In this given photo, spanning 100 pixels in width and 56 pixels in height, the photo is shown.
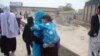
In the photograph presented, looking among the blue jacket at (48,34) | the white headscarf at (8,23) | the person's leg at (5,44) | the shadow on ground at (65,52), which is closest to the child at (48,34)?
the blue jacket at (48,34)

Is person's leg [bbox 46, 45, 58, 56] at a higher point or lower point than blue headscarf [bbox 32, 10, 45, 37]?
lower

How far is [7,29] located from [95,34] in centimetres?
317

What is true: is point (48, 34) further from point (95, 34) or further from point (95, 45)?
point (95, 45)

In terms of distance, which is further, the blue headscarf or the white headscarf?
the white headscarf

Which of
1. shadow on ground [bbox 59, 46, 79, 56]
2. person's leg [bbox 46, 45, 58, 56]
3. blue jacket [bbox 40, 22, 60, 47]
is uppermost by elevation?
blue jacket [bbox 40, 22, 60, 47]

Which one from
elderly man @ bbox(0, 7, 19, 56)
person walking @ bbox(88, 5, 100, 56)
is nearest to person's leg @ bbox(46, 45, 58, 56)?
person walking @ bbox(88, 5, 100, 56)

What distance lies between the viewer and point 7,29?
8.44 meters

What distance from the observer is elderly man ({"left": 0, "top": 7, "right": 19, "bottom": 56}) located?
836 centimetres

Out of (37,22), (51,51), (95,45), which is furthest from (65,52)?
(37,22)

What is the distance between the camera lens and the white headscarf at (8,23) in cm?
834

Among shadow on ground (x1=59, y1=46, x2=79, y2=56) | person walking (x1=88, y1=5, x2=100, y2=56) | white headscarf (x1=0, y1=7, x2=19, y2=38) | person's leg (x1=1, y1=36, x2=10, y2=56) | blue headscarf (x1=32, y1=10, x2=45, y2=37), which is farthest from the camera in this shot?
person's leg (x1=1, y1=36, x2=10, y2=56)

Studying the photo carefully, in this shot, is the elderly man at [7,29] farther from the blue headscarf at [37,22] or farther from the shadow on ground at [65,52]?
the blue headscarf at [37,22]

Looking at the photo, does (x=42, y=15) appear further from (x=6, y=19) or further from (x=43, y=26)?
(x=6, y=19)

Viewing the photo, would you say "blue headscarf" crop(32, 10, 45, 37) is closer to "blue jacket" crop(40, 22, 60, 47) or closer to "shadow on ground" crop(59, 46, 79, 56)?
"blue jacket" crop(40, 22, 60, 47)
